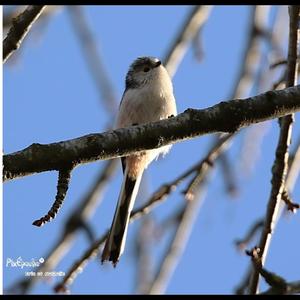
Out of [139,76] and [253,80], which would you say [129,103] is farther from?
[253,80]

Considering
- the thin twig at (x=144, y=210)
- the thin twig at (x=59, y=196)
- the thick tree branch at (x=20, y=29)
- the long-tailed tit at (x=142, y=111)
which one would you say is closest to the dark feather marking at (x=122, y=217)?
the long-tailed tit at (x=142, y=111)

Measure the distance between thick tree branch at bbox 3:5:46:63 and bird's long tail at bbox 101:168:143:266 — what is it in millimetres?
1062

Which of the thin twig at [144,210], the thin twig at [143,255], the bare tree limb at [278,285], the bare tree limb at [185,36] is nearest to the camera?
the bare tree limb at [278,285]

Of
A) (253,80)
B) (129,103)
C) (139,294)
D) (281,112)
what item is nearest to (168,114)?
(129,103)

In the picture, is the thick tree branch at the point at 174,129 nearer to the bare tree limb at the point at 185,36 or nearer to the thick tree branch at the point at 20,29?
the thick tree branch at the point at 20,29

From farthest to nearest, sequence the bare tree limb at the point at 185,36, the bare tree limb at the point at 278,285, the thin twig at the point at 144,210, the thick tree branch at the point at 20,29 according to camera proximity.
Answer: the bare tree limb at the point at 185,36 → the thin twig at the point at 144,210 → the thick tree branch at the point at 20,29 → the bare tree limb at the point at 278,285

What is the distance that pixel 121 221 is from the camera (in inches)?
132

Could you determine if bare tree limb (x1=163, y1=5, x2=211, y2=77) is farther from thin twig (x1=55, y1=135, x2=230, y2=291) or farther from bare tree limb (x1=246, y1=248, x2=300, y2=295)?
bare tree limb (x1=246, y1=248, x2=300, y2=295)

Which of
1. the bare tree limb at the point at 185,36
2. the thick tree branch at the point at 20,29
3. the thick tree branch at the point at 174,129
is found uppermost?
the bare tree limb at the point at 185,36

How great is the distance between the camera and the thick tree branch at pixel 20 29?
2432mm

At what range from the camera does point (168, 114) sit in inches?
147

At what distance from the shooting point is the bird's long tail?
302 centimetres

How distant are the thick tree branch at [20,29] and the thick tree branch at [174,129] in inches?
19.5

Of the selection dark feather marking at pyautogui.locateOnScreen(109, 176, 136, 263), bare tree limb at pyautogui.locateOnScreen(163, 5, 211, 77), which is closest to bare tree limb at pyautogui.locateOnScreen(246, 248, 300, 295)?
dark feather marking at pyautogui.locateOnScreen(109, 176, 136, 263)
